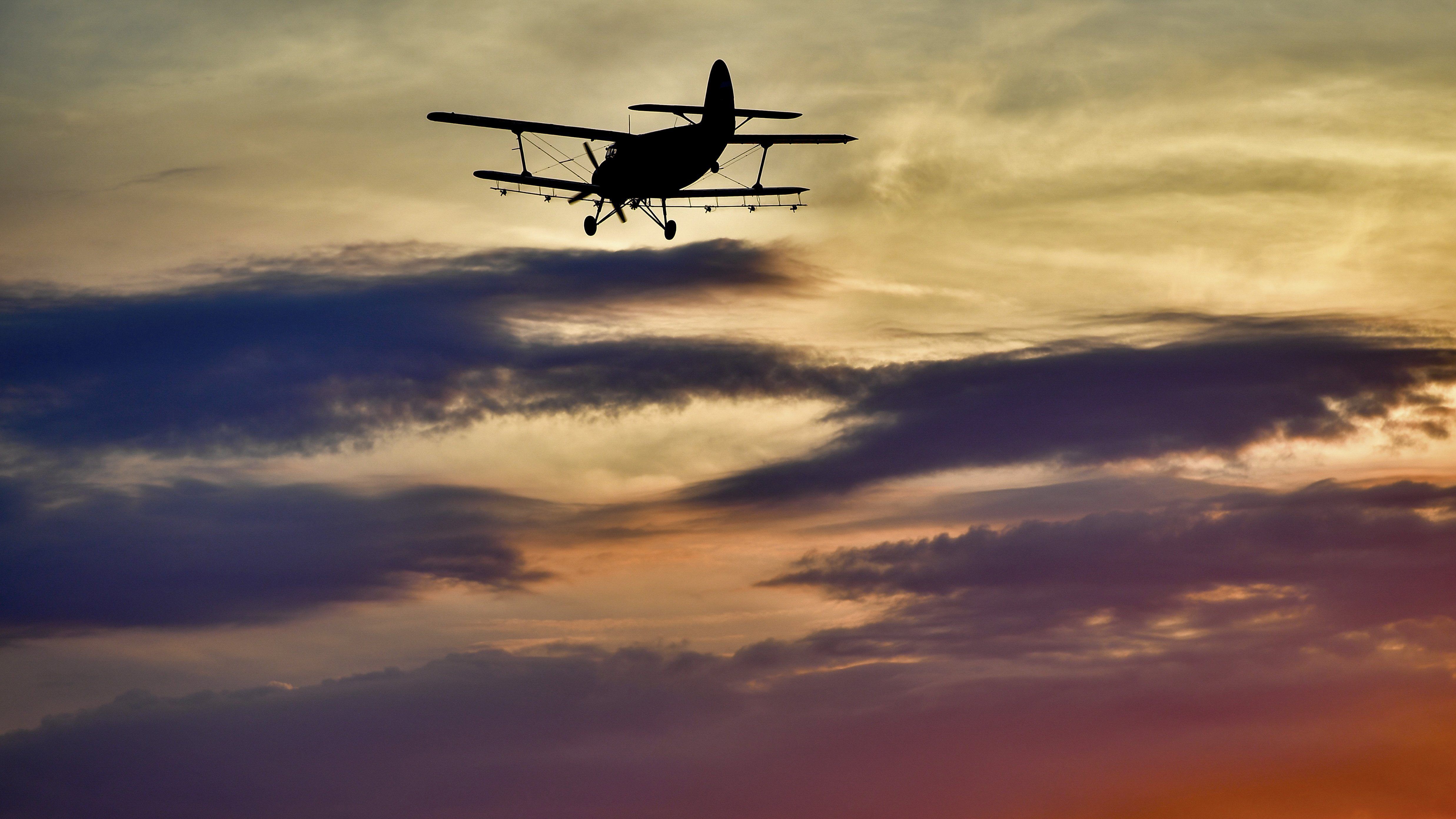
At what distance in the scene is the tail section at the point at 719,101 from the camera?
378ft

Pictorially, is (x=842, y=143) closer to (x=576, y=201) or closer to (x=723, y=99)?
(x=723, y=99)

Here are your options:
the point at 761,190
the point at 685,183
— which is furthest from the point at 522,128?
→ the point at 761,190

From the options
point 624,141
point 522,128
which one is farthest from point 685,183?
point 522,128

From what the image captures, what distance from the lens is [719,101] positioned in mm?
117438

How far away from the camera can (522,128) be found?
115m

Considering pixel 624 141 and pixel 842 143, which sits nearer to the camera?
pixel 624 141

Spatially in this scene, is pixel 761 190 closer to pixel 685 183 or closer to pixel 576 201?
pixel 685 183

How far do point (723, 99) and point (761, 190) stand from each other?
924 cm

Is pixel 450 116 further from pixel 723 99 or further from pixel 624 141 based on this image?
pixel 723 99

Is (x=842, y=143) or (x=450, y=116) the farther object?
(x=842, y=143)

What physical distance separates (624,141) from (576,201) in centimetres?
882

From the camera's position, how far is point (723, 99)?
385 feet

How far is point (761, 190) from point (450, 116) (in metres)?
27.8

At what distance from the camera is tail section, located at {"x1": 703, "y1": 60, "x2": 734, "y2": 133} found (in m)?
115
